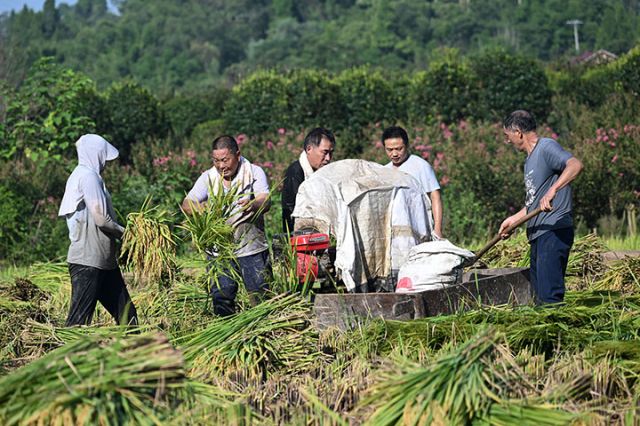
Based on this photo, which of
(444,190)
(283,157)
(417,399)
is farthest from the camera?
(283,157)

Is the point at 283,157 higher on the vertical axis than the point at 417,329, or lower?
higher

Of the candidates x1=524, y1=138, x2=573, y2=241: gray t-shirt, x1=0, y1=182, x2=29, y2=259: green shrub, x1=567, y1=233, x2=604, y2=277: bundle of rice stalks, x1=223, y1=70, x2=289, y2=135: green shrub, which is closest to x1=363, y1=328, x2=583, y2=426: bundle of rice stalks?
x1=524, y1=138, x2=573, y2=241: gray t-shirt

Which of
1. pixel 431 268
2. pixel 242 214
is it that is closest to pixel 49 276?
pixel 242 214

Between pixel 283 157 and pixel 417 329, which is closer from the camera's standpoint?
pixel 417 329

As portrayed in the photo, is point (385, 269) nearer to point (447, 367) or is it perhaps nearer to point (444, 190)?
point (447, 367)

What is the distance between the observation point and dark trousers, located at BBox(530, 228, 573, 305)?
296 inches

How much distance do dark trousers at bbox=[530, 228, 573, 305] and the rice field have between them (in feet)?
0.99

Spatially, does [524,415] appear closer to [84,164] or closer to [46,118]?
[84,164]

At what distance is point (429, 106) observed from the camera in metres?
24.2

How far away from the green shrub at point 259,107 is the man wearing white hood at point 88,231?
A: 15.8 meters

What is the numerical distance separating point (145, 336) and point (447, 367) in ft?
4.39

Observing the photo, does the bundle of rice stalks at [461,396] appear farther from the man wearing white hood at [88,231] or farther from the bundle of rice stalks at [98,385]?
the man wearing white hood at [88,231]

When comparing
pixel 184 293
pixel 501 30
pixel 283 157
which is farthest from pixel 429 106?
pixel 501 30

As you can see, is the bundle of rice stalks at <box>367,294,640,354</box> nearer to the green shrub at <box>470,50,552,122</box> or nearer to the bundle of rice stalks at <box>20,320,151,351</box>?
the bundle of rice stalks at <box>20,320,151,351</box>
